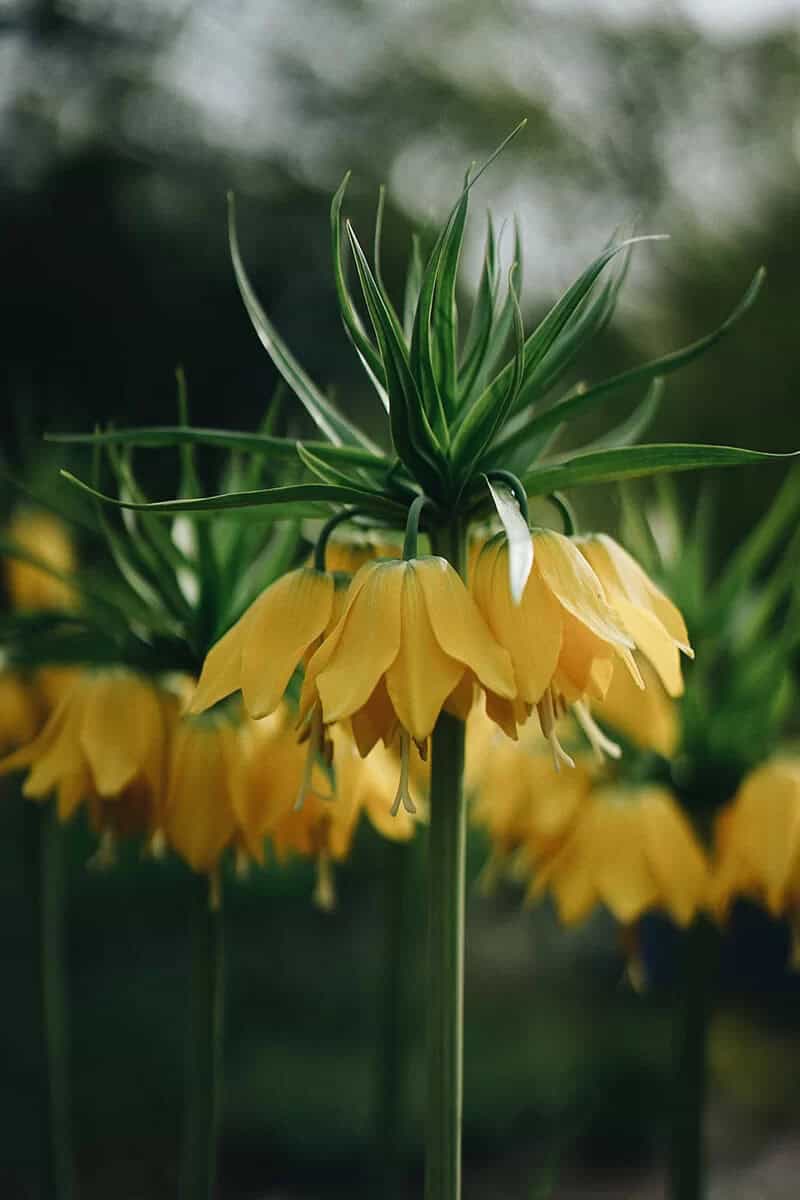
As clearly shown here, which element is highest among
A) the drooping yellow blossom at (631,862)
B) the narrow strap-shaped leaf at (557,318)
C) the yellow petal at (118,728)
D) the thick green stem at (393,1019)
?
the narrow strap-shaped leaf at (557,318)

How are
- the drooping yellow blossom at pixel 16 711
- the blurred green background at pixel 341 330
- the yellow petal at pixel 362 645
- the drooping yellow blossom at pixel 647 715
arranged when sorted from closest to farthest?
the yellow petal at pixel 362 645, the drooping yellow blossom at pixel 647 715, the drooping yellow blossom at pixel 16 711, the blurred green background at pixel 341 330

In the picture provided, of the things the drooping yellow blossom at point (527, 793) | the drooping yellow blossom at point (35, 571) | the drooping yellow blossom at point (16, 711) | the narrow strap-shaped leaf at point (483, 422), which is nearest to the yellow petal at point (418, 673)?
the narrow strap-shaped leaf at point (483, 422)

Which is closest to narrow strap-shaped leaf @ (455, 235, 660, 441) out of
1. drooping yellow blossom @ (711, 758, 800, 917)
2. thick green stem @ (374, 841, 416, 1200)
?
drooping yellow blossom @ (711, 758, 800, 917)

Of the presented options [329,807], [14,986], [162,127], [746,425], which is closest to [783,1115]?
[14,986]

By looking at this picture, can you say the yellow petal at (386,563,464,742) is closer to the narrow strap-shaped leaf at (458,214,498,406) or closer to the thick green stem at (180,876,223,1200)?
the narrow strap-shaped leaf at (458,214,498,406)

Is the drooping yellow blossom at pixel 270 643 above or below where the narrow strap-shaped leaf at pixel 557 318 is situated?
below

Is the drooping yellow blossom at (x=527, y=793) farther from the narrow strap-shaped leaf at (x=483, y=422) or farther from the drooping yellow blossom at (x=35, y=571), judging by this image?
the drooping yellow blossom at (x=35, y=571)
